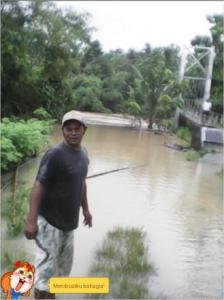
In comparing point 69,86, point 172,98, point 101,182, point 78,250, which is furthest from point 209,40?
point 78,250

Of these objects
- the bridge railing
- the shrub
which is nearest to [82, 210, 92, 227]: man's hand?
the bridge railing

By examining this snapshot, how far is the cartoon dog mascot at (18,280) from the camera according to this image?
152 centimetres

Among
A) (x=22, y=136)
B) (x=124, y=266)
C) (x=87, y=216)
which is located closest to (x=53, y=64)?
(x=22, y=136)

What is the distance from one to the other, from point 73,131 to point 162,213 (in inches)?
→ 127

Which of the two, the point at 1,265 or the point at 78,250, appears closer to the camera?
the point at 1,265

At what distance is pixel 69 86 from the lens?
4320 millimetres

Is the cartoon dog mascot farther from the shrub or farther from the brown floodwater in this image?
the shrub

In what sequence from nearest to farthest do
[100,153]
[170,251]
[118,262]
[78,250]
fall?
[118,262] → [78,250] → [170,251] → [100,153]

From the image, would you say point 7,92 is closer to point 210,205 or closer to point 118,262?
point 210,205

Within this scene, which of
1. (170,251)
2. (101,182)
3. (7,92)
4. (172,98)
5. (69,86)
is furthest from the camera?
(172,98)

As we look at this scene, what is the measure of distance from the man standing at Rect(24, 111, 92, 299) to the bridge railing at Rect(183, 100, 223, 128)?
423 inches

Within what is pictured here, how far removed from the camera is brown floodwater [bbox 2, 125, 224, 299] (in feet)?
10.2

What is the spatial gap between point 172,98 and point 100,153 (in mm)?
7967

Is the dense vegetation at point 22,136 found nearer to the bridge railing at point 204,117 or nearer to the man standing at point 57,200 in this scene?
the man standing at point 57,200
